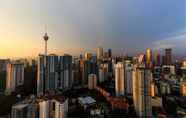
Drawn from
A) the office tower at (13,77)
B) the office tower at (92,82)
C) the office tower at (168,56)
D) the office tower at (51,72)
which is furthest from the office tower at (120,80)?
the office tower at (168,56)

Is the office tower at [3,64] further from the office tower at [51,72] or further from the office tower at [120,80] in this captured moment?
the office tower at [120,80]

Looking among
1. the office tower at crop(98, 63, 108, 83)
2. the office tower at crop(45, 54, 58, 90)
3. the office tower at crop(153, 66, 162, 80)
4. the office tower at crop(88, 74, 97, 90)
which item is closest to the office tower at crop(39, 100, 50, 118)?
the office tower at crop(45, 54, 58, 90)

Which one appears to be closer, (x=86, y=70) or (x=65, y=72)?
(x=65, y=72)

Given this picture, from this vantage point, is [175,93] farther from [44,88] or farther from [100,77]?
[44,88]

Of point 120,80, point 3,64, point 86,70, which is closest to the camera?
point 120,80

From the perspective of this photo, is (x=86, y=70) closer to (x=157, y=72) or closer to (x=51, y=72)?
(x=51, y=72)

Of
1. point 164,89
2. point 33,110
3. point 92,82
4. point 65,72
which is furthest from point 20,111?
point 164,89
